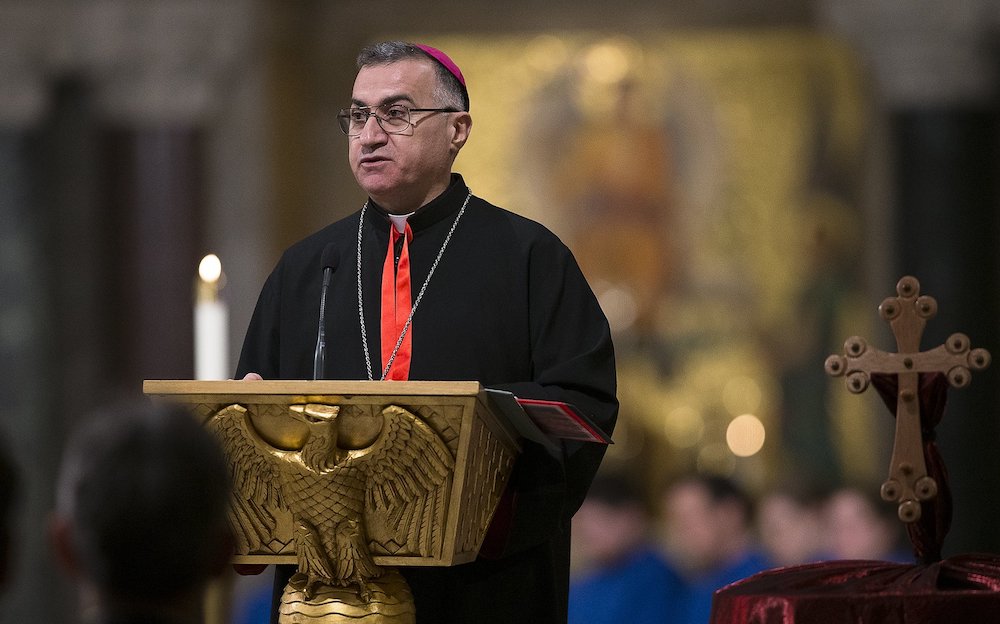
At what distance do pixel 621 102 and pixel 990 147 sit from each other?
10.5 feet

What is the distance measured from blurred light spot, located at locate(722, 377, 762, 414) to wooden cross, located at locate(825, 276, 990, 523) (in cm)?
954

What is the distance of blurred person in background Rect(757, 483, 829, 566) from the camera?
329 inches

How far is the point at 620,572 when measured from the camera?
26.9 feet

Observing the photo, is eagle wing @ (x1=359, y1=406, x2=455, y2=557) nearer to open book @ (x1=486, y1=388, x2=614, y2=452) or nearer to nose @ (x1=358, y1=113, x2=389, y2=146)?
open book @ (x1=486, y1=388, x2=614, y2=452)

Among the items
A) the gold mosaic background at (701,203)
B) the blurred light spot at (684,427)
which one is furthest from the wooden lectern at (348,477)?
the blurred light spot at (684,427)

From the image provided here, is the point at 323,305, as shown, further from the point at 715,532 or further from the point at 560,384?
the point at 715,532

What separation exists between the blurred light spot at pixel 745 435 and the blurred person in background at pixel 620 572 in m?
4.93

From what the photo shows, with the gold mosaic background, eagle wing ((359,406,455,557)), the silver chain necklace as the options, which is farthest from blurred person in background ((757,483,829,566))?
eagle wing ((359,406,455,557))

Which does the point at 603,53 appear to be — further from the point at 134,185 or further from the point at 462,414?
the point at 462,414

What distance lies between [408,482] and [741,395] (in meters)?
10.3

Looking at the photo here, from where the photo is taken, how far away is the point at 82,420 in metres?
11.6

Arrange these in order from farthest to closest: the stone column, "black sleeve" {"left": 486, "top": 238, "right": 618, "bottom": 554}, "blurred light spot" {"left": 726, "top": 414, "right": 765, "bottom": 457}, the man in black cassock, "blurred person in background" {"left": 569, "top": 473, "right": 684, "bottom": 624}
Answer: "blurred light spot" {"left": 726, "top": 414, "right": 765, "bottom": 457}
the stone column
"blurred person in background" {"left": 569, "top": 473, "right": 684, "bottom": 624}
the man in black cassock
"black sleeve" {"left": 486, "top": 238, "right": 618, "bottom": 554}

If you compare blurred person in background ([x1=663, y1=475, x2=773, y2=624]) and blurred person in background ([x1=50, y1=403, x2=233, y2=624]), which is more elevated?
blurred person in background ([x1=50, y1=403, x2=233, y2=624])

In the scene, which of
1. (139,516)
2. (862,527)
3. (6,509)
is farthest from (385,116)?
(862,527)
